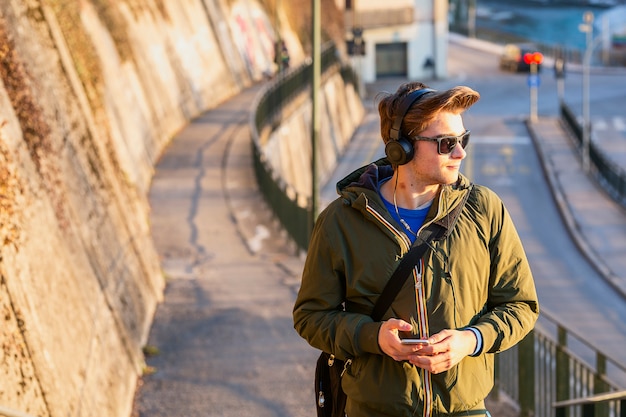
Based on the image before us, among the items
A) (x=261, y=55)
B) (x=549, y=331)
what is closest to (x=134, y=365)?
(x=549, y=331)

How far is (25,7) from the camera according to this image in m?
11.8

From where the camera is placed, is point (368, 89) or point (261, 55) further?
point (368, 89)

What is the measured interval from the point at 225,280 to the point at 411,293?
1291 centimetres

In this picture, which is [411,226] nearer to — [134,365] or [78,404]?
[78,404]

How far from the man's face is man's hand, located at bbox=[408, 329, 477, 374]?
65cm

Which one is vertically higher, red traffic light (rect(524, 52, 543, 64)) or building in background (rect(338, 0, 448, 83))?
red traffic light (rect(524, 52, 543, 64))

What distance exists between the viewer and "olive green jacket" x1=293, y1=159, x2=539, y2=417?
14.6ft

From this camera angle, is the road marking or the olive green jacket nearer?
the olive green jacket

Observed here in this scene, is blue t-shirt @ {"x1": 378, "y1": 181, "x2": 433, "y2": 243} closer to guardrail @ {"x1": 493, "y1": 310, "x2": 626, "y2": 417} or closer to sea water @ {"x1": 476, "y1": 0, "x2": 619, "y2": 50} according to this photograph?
guardrail @ {"x1": 493, "y1": 310, "x2": 626, "y2": 417}

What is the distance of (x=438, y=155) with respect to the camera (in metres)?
4.50

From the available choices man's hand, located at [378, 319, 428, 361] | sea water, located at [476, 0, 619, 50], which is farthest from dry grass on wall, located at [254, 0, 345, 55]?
sea water, located at [476, 0, 619, 50]

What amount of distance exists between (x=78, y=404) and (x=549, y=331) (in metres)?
15.6

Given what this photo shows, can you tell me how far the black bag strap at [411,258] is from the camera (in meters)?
4.41

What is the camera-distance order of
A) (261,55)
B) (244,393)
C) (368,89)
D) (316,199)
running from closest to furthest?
(244,393), (316,199), (261,55), (368,89)
